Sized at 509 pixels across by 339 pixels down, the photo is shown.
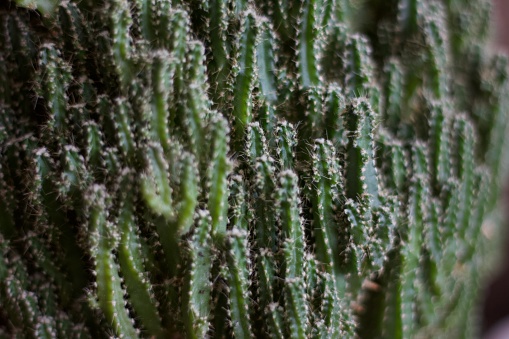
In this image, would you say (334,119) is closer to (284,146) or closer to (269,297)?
(284,146)

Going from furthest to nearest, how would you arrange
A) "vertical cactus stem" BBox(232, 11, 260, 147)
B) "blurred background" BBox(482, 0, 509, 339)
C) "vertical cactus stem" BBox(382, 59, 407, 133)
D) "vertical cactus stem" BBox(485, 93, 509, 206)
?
"blurred background" BBox(482, 0, 509, 339) → "vertical cactus stem" BBox(485, 93, 509, 206) → "vertical cactus stem" BBox(382, 59, 407, 133) → "vertical cactus stem" BBox(232, 11, 260, 147)

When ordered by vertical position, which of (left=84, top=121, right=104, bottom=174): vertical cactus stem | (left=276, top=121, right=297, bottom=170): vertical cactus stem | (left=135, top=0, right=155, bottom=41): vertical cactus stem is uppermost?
(left=135, top=0, right=155, bottom=41): vertical cactus stem

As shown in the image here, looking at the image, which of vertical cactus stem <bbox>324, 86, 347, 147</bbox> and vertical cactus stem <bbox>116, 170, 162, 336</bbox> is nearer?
vertical cactus stem <bbox>116, 170, 162, 336</bbox>

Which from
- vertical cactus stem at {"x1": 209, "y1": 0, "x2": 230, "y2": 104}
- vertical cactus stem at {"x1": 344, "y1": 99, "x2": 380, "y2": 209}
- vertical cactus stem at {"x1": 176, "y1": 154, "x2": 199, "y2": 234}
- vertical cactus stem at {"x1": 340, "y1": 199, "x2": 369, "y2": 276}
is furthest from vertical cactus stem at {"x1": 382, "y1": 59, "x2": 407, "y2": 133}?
vertical cactus stem at {"x1": 176, "y1": 154, "x2": 199, "y2": 234}

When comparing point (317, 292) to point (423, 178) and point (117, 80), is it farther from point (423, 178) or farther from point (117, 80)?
point (117, 80)

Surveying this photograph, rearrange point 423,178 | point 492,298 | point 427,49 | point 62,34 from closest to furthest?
point 62,34, point 423,178, point 427,49, point 492,298

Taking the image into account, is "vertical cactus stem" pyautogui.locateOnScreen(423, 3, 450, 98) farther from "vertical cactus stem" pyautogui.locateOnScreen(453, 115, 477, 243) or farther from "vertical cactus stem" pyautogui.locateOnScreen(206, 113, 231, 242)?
"vertical cactus stem" pyautogui.locateOnScreen(206, 113, 231, 242)

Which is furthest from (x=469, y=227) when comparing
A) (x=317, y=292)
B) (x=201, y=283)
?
(x=201, y=283)

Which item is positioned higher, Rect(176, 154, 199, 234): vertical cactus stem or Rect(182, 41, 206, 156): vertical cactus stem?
Rect(182, 41, 206, 156): vertical cactus stem
